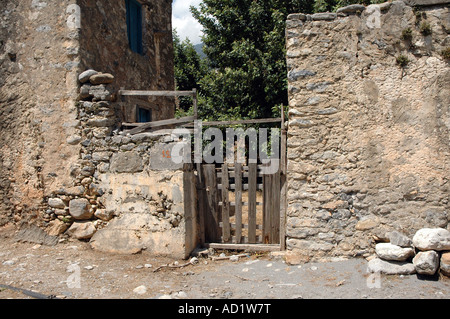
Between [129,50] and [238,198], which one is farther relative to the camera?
[129,50]

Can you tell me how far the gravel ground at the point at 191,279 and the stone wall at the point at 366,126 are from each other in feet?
1.71

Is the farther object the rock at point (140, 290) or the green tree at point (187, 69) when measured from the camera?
the green tree at point (187, 69)

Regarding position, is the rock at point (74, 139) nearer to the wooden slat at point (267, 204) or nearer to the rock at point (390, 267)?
the wooden slat at point (267, 204)

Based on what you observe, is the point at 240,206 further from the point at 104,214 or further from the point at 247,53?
the point at 247,53

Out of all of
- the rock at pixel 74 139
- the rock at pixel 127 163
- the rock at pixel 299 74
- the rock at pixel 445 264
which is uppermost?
the rock at pixel 299 74

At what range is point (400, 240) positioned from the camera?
417cm

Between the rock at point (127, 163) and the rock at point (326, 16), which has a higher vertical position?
the rock at point (326, 16)

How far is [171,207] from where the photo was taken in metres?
5.08

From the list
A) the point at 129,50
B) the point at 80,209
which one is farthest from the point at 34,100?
the point at 129,50

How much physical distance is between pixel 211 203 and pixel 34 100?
3183 millimetres

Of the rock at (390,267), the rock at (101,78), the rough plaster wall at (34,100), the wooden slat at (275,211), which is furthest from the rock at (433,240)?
the rough plaster wall at (34,100)

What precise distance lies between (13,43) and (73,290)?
405 centimetres

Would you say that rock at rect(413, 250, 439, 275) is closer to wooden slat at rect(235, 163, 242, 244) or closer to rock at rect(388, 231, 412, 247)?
rock at rect(388, 231, 412, 247)

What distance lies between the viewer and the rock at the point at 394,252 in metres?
4.08
